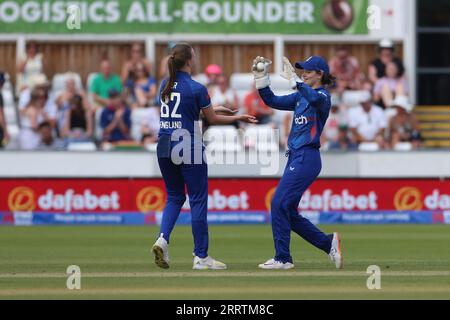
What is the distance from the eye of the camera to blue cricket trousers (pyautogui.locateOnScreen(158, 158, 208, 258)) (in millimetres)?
9820

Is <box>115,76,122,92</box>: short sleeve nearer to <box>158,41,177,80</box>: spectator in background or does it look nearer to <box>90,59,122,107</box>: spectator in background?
<box>90,59,122,107</box>: spectator in background

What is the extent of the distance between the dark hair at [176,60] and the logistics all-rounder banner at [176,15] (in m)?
11.4

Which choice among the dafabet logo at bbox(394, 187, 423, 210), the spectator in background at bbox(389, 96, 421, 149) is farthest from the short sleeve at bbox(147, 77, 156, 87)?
Result: the dafabet logo at bbox(394, 187, 423, 210)

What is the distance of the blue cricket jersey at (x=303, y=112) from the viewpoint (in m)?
9.88

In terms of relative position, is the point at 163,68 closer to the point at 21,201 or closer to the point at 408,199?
the point at 21,201

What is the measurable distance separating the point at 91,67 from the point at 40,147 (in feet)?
9.47

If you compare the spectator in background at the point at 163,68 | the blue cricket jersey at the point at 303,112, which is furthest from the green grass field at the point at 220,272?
the spectator in background at the point at 163,68

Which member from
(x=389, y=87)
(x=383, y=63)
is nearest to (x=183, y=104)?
(x=389, y=87)

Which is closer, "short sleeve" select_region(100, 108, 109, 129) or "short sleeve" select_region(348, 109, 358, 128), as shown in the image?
"short sleeve" select_region(100, 108, 109, 129)

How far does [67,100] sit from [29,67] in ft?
4.16

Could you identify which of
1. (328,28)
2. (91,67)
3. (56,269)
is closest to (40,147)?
(91,67)

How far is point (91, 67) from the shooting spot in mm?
21641

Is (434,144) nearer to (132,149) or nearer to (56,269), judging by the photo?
(132,149)

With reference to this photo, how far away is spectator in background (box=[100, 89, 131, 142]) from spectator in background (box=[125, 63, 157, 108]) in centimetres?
25
